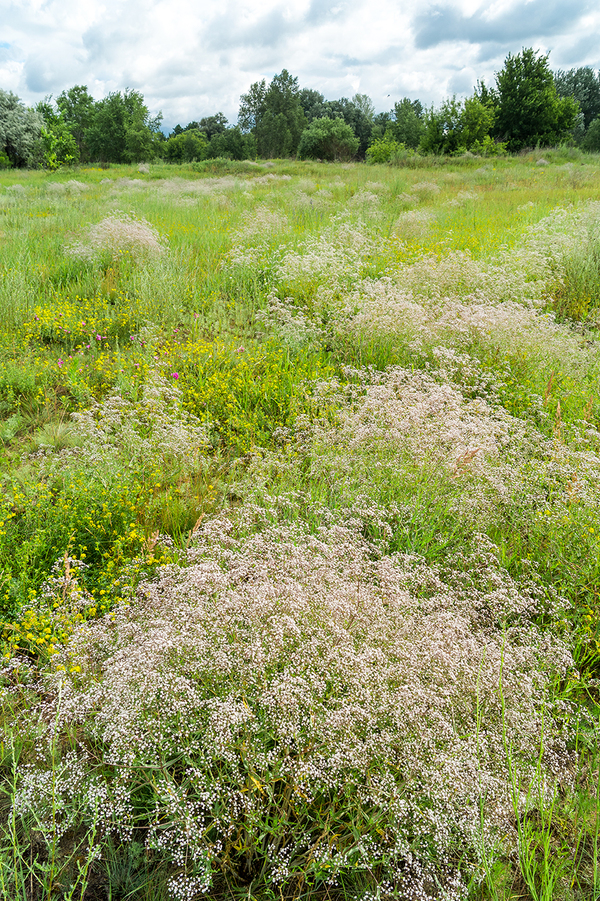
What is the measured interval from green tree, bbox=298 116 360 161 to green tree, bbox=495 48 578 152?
46.6 feet

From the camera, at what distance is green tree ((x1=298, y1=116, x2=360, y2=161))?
1721 inches

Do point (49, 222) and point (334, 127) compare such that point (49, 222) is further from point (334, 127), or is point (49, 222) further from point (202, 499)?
point (334, 127)

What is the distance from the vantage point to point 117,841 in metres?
1.73

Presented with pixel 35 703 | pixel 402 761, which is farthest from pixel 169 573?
pixel 402 761

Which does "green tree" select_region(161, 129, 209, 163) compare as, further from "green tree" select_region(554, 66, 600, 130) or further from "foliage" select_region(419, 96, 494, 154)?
"green tree" select_region(554, 66, 600, 130)

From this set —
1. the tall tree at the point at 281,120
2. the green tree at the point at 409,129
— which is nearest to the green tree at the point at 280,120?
the tall tree at the point at 281,120

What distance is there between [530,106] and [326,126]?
63.0 feet

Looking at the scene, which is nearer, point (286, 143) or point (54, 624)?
point (54, 624)

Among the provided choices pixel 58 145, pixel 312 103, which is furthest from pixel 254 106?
pixel 58 145

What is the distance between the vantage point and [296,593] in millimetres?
1948

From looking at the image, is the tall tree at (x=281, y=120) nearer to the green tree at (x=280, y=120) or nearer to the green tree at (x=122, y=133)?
the green tree at (x=280, y=120)

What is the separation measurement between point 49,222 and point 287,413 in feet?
27.5

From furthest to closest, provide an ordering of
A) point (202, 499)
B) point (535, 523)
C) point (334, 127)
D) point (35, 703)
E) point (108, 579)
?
point (334, 127) < point (202, 499) < point (535, 523) < point (108, 579) < point (35, 703)

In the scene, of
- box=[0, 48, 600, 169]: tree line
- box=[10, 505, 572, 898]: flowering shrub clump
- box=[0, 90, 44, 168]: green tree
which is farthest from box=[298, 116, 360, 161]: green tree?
box=[10, 505, 572, 898]: flowering shrub clump
